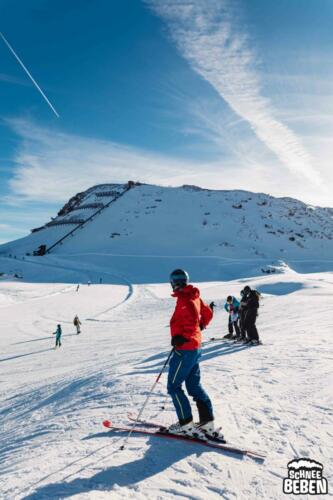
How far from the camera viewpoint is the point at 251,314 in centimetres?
1216

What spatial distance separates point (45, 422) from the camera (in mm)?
6203

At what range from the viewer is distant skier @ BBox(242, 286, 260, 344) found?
12016 mm

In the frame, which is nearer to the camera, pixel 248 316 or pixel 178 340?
pixel 178 340

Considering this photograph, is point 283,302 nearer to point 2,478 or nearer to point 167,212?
point 2,478

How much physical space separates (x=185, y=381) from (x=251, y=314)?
7572mm

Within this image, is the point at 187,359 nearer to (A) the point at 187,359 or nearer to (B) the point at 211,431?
(A) the point at 187,359

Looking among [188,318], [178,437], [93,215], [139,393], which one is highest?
[93,215]

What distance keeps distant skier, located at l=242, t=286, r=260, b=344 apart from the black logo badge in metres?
7.53

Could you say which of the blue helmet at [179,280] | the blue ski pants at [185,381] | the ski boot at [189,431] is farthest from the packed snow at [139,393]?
the blue helmet at [179,280]

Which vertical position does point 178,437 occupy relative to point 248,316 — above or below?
below

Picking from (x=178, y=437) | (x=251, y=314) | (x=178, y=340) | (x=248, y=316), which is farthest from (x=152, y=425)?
(x=251, y=314)

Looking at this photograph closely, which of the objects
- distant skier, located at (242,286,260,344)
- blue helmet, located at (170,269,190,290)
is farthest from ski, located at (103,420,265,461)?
distant skier, located at (242,286,260,344)

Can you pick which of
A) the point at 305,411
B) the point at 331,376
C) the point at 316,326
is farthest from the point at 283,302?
the point at 305,411

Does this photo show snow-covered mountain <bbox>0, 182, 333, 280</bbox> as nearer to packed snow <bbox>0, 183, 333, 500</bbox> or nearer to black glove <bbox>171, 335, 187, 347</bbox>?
packed snow <bbox>0, 183, 333, 500</bbox>
